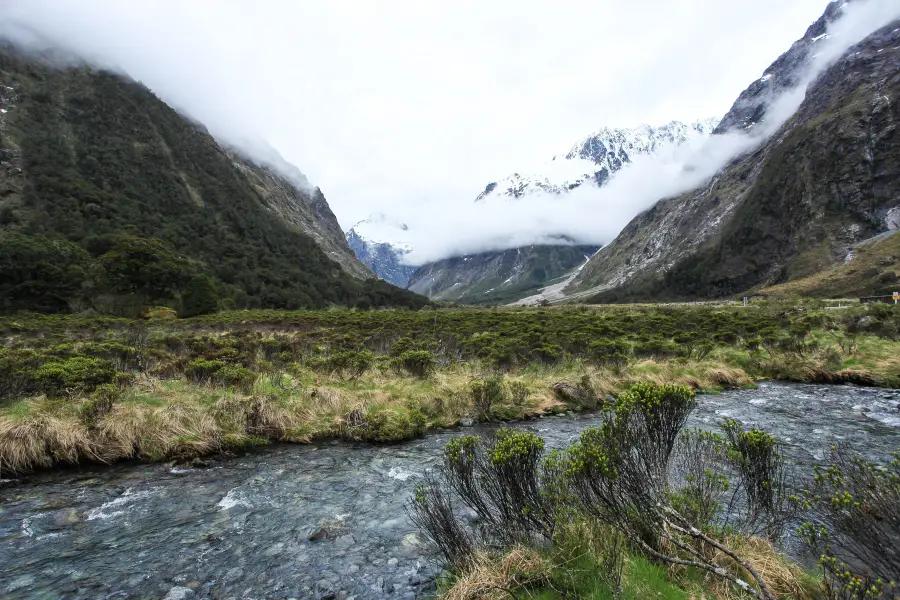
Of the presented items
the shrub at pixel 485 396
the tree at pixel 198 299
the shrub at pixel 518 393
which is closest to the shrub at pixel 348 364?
the shrub at pixel 485 396

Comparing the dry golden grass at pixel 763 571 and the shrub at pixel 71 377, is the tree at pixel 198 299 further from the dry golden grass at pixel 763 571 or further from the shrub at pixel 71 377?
the dry golden grass at pixel 763 571

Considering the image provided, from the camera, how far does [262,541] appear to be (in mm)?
7000

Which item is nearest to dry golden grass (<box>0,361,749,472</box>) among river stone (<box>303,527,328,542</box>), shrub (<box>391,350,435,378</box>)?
shrub (<box>391,350,435,378</box>)

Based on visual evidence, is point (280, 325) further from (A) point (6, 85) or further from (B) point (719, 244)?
(B) point (719, 244)

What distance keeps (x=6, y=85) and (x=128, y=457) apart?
446 feet

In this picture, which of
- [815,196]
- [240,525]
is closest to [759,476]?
[240,525]

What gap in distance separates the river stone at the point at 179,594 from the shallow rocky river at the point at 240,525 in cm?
3

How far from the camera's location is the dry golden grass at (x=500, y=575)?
179 inches

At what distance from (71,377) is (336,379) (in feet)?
26.5

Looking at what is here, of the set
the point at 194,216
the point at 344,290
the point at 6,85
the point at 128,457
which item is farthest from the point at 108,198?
the point at 128,457

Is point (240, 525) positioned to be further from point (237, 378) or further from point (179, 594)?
point (237, 378)

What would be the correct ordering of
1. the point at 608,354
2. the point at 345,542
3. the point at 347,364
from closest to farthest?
the point at 345,542, the point at 347,364, the point at 608,354

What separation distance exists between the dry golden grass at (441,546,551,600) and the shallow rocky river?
1.28m

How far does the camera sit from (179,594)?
570 centimetres
